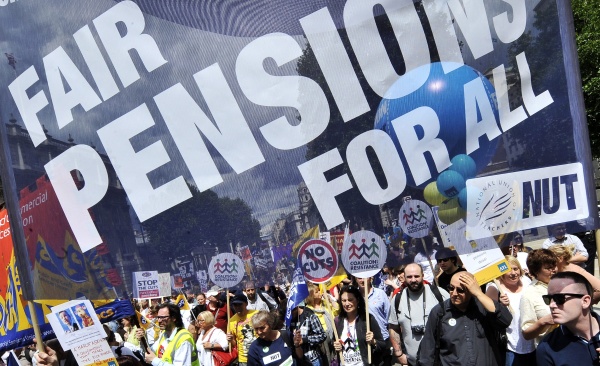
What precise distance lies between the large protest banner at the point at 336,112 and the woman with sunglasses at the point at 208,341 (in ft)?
17.3

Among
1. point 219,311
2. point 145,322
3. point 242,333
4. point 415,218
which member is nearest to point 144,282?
point 415,218

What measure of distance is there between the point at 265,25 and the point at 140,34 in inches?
30.2

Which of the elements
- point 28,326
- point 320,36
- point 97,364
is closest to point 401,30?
point 320,36

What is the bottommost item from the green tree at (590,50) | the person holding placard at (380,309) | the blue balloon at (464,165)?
the person holding placard at (380,309)

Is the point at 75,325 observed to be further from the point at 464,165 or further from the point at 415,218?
the point at 464,165

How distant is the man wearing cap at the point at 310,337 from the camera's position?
8.69 metres

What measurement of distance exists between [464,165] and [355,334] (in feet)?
12.0

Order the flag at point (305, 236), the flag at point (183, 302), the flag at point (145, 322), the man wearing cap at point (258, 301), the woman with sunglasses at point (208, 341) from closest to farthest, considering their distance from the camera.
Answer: the flag at point (305, 236) < the woman with sunglasses at point (208, 341) < the man wearing cap at point (258, 301) < the flag at point (183, 302) < the flag at point (145, 322)

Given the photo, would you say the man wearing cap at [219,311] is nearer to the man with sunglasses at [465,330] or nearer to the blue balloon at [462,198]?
the man with sunglasses at [465,330]

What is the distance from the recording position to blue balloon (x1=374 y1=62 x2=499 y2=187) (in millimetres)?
5062

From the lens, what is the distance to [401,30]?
5.13 metres

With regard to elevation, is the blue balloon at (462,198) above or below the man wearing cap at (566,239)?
above

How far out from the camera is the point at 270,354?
27.5 feet

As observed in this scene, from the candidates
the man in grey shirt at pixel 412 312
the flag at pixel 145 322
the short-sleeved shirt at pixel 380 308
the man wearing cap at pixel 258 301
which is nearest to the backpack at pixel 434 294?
the man in grey shirt at pixel 412 312
